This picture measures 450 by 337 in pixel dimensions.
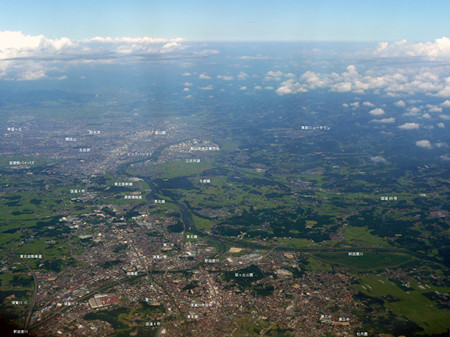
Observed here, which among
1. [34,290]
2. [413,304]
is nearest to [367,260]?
[413,304]

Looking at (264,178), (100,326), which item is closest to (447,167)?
(264,178)

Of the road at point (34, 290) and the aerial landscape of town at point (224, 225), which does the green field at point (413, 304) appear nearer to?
the aerial landscape of town at point (224, 225)

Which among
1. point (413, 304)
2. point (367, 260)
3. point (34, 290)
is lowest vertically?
point (367, 260)

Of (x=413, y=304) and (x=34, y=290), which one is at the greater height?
(x=34, y=290)

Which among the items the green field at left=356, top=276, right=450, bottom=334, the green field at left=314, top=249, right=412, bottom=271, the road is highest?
the road

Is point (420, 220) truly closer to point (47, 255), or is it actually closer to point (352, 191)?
point (352, 191)

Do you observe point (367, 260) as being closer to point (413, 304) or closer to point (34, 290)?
point (413, 304)

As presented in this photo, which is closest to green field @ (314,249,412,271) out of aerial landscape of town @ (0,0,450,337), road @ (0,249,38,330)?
aerial landscape of town @ (0,0,450,337)

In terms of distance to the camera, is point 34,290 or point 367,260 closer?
point 34,290

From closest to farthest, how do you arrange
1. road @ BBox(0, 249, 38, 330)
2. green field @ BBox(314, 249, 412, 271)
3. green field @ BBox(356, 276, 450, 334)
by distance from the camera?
road @ BBox(0, 249, 38, 330), green field @ BBox(356, 276, 450, 334), green field @ BBox(314, 249, 412, 271)

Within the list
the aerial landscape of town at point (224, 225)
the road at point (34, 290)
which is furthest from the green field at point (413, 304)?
the road at point (34, 290)

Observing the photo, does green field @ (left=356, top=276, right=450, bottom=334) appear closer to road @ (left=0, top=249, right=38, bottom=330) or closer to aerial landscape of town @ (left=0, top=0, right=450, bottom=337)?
aerial landscape of town @ (left=0, top=0, right=450, bottom=337)

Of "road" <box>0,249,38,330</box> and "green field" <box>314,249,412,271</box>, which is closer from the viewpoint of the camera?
"road" <box>0,249,38,330</box>
